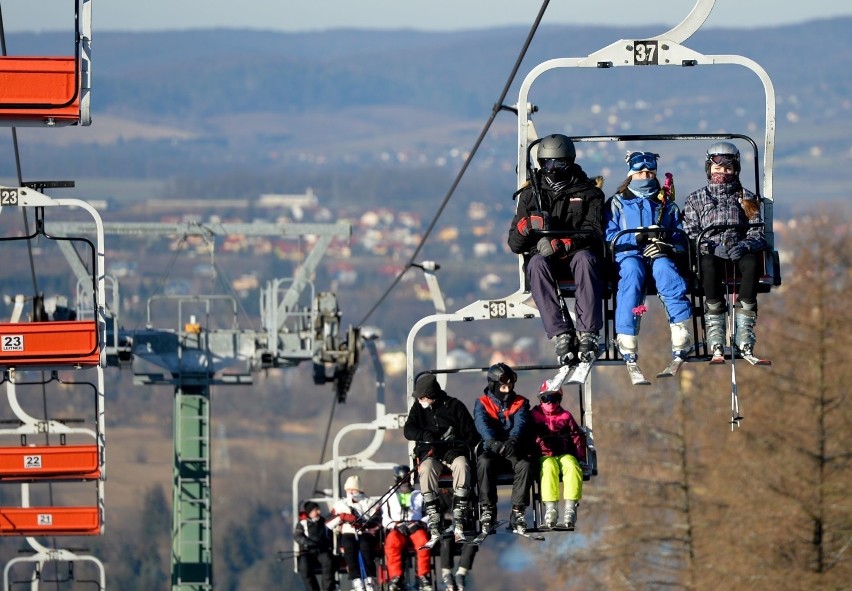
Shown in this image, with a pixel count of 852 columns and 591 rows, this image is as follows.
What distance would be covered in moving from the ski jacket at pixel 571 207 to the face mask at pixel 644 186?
0.77 ft

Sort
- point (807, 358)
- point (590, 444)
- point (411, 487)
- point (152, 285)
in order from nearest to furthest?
point (590, 444) → point (411, 487) → point (807, 358) → point (152, 285)

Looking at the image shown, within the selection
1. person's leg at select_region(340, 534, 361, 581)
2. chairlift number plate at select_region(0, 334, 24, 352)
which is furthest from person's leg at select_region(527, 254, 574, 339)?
person's leg at select_region(340, 534, 361, 581)

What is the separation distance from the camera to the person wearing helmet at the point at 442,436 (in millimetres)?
16594

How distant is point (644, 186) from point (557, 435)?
6.93 feet

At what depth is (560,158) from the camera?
15.7 meters

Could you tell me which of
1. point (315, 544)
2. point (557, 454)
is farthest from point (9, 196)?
point (557, 454)

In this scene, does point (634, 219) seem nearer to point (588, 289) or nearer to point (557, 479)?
point (588, 289)

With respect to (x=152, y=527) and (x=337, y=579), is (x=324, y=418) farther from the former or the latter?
(x=337, y=579)

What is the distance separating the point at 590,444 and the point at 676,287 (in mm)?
1797

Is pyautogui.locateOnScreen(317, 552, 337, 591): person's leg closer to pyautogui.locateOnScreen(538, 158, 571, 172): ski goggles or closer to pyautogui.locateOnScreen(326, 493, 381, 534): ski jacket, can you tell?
pyautogui.locateOnScreen(326, 493, 381, 534): ski jacket

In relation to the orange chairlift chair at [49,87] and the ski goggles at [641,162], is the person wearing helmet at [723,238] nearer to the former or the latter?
the ski goggles at [641,162]

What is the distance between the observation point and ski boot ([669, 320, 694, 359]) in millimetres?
15547

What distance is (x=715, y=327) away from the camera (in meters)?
15.6

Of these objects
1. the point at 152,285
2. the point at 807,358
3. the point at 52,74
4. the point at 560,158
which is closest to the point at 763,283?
the point at 560,158
